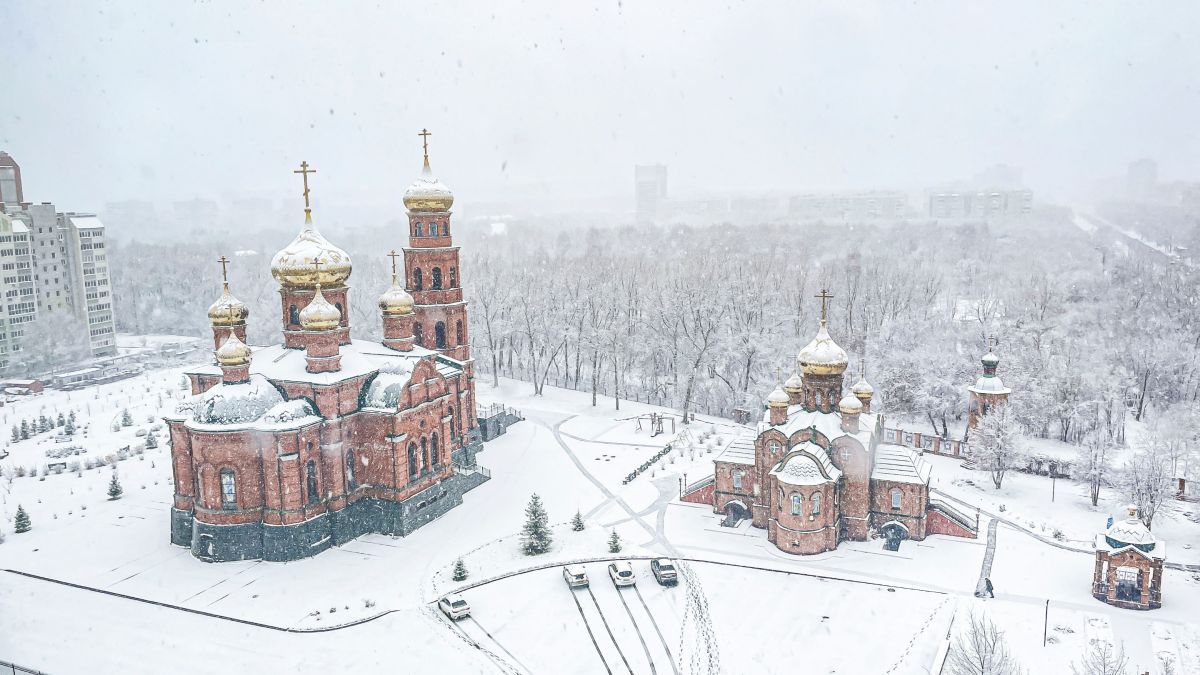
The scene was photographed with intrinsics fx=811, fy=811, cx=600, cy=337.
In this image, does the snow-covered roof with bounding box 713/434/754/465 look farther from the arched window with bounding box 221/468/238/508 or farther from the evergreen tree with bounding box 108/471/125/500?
the evergreen tree with bounding box 108/471/125/500

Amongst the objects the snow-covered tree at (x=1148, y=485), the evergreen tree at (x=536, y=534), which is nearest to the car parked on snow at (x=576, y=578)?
the evergreen tree at (x=536, y=534)

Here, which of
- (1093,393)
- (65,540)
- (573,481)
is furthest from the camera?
(1093,393)

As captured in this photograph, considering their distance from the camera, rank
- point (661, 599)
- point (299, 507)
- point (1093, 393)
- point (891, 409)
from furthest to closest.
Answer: point (891, 409), point (1093, 393), point (299, 507), point (661, 599)

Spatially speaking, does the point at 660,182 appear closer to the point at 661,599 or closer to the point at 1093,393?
the point at 1093,393

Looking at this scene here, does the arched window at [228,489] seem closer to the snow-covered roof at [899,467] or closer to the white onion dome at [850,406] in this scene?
the white onion dome at [850,406]

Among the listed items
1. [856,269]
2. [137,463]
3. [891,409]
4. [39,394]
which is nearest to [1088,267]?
[856,269]

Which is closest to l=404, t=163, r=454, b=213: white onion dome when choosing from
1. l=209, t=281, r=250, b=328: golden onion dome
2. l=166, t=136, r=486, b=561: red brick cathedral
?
l=166, t=136, r=486, b=561: red brick cathedral
